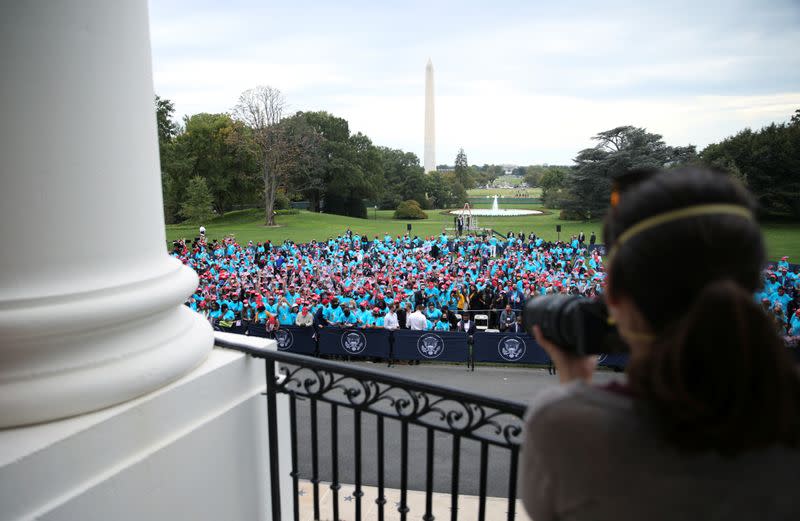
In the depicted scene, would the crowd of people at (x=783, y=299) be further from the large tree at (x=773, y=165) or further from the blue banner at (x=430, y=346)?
the large tree at (x=773, y=165)

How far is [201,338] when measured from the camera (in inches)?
115

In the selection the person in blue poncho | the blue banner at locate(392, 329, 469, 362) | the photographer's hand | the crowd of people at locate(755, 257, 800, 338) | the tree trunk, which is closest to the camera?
the photographer's hand

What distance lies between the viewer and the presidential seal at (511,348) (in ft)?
52.4

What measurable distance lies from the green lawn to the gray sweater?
1992 inches

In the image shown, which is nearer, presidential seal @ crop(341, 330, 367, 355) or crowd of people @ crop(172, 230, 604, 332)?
presidential seal @ crop(341, 330, 367, 355)

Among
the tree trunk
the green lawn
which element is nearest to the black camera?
the green lawn

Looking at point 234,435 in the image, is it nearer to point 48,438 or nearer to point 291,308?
point 48,438

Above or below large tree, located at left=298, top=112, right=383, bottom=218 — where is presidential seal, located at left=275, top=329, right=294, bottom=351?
below

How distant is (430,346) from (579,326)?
15.2 m

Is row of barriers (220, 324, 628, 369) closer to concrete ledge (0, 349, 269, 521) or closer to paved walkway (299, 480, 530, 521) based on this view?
paved walkway (299, 480, 530, 521)

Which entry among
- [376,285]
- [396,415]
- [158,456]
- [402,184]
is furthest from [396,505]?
[402,184]

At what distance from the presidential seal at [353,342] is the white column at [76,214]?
555 inches

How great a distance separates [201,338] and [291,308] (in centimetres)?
1590

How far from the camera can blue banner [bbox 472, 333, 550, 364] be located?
1595 centimetres
